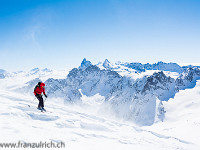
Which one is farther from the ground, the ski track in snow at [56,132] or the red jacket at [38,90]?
the red jacket at [38,90]

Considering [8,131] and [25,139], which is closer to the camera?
[25,139]

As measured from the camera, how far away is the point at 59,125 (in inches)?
509

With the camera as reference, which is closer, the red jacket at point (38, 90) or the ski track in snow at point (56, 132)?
the ski track in snow at point (56, 132)

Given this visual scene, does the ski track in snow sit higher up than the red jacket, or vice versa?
the red jacket

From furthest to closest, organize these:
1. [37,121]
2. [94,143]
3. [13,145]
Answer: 1. [37,121]
2. [94,143]
3. [13,145]

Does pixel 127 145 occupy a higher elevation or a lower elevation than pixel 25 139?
lower

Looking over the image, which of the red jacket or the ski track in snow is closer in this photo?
the ski track in snow

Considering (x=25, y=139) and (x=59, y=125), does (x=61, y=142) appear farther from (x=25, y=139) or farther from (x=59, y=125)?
(x=59, y=125)

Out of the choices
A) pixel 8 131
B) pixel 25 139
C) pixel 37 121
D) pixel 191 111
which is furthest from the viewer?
pixel 191 111

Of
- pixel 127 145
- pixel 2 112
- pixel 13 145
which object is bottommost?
pixel 127 145

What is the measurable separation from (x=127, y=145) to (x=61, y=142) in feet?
14.9

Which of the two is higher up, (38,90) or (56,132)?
(38,90)

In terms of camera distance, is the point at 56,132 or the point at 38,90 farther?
the point at 38,90

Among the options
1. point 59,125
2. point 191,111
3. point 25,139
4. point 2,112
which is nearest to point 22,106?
point 2,112
